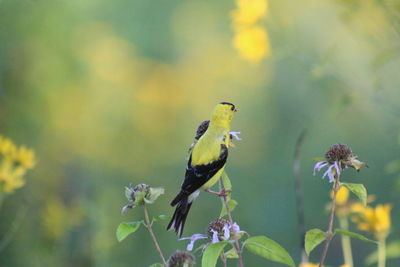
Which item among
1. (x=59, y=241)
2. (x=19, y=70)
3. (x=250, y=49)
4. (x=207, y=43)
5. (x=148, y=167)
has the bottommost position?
(x=59, y=241)

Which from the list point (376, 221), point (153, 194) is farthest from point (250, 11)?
point (153, 194)

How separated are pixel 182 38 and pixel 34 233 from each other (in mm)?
1489

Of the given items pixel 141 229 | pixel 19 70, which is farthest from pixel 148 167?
pixel 19 70

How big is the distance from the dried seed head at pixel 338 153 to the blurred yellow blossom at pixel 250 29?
1022mm

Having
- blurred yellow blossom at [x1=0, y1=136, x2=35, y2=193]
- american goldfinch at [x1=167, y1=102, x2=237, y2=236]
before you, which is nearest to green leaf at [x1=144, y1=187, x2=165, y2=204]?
american goldfinch at [x1=167, y1=102, x2=237, y2=236]

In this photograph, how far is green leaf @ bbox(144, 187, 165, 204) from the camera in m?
0.72

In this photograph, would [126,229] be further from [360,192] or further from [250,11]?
[250,11]

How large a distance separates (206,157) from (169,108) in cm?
209

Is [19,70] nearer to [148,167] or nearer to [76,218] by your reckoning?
[148,167]

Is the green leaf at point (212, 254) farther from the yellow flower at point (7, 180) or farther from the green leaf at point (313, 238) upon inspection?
the yellow flower at point (7, 180)

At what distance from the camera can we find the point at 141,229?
7.39ft

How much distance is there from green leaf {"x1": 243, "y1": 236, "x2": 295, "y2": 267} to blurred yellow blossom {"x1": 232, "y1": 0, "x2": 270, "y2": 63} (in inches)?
43.0

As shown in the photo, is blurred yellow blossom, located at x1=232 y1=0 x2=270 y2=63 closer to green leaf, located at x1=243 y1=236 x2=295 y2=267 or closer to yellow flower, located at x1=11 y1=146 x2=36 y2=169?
yellow flower, located at x1=11 y1=146 x2=36 y2=169

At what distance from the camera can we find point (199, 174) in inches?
36.4
